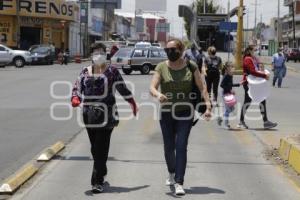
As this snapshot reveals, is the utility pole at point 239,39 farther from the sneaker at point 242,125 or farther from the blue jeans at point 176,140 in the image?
the blue jeans at point 176,140

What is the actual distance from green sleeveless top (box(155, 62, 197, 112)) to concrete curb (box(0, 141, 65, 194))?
6.64ft

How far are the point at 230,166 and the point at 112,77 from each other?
9.09 feet

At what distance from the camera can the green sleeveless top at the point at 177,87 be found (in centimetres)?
764

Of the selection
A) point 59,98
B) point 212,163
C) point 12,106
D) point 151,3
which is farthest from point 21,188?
point 59,98

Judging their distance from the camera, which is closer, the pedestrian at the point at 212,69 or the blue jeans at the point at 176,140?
the blue jeans at the point at 176,140

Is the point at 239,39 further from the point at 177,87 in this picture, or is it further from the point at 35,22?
the point at 177,87

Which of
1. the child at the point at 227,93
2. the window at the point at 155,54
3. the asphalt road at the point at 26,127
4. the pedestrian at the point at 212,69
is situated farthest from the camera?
the window at the point at 155,54

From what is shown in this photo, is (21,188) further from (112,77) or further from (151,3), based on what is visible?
(151,3)

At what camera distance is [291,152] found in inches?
391

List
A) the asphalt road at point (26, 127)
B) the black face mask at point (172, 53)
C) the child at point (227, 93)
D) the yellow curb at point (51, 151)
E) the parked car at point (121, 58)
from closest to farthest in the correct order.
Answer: the black face mask at point (172, 53), the yellow curb at point (51, 151), the asphalt road at point (26, 127), the child at point (227, 93), the parked car at point (121, 58)

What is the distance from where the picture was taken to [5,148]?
11.1 metres

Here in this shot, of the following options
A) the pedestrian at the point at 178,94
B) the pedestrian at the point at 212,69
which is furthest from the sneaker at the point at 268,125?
the pedestrian at the point at 178,94

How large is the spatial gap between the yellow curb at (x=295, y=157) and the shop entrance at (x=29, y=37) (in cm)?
5438

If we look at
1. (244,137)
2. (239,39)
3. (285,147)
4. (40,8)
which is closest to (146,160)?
(285,147)
